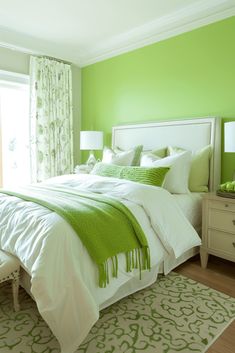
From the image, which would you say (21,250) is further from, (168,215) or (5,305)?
(168,215)

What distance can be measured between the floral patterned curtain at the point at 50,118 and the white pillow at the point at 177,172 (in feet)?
6.59

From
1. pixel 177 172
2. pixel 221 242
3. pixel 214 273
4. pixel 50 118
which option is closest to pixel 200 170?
pixel 177 172

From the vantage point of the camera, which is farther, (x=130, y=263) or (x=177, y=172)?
Answer: (x=177, y=172)

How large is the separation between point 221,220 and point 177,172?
62 centimetres

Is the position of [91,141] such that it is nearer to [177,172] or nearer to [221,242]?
[177,172]

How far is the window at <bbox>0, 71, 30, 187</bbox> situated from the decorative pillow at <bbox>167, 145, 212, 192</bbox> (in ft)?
8.20

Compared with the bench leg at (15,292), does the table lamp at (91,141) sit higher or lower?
higher

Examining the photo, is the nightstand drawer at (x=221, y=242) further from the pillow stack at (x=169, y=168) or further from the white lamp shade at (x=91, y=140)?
the white lamp shade at (x=91, y=140)

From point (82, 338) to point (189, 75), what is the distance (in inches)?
114

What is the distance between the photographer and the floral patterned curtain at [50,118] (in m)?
3.94

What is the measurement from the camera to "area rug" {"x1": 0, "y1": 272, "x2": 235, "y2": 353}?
154 cm

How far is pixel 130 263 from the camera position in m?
1.83

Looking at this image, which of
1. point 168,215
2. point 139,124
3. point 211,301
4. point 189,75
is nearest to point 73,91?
point 139,124

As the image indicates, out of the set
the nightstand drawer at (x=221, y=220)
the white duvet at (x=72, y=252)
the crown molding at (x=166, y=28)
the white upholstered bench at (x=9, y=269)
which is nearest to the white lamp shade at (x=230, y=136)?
the nightstand drawer at (x=221, y=220)
